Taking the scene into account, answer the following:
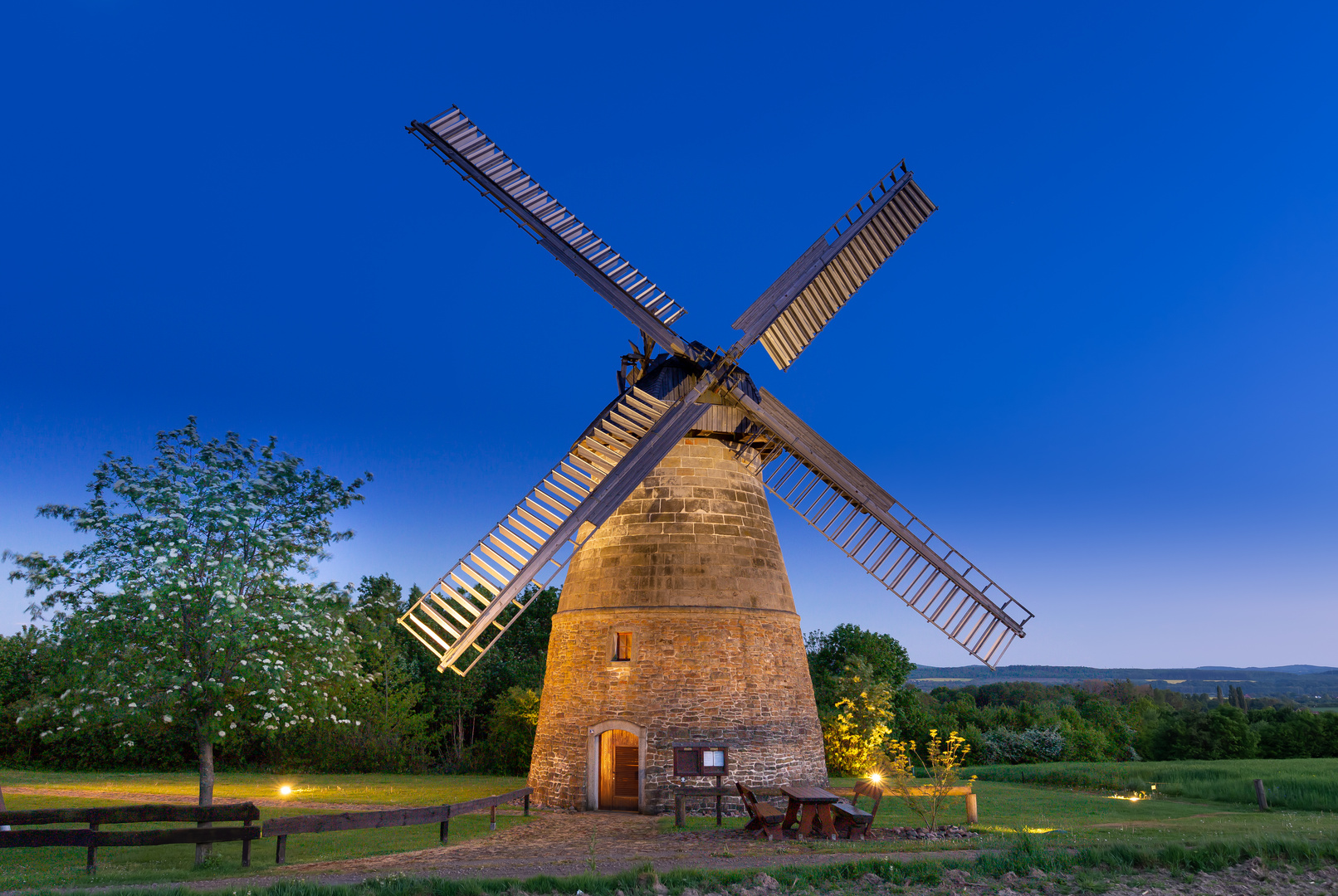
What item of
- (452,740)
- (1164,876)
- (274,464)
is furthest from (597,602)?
(452,740)

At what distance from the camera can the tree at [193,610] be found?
41.1 ft

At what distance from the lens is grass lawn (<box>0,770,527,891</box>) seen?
1124cm

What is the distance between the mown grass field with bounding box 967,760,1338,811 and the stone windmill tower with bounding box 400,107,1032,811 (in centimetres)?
645

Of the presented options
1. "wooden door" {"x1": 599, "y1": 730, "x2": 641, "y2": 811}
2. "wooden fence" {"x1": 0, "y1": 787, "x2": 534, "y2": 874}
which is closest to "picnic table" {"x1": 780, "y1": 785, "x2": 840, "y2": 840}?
"wooden door" {"x1": 599, "y1": 730, "x2": 641, "y2": 811}

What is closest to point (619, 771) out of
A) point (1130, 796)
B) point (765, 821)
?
point (765, 821)

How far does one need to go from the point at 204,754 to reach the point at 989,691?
93.9 metres

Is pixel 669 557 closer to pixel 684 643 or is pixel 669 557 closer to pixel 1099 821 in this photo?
pixel 684 643

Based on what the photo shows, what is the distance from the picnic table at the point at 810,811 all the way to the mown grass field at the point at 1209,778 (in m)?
10.8

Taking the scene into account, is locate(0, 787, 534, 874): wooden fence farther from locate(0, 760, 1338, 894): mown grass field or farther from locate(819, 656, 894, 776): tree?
locate(819, 656, 894, 776): tree

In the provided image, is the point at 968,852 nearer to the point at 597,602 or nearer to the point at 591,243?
the point at 597,602

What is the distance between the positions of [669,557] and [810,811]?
19.4 feet

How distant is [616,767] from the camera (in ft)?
60.1

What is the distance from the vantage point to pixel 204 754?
1412 centimetres

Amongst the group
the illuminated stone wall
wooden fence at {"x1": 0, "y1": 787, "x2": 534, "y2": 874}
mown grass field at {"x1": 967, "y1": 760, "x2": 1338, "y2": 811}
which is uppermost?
the illuminated stone wall
